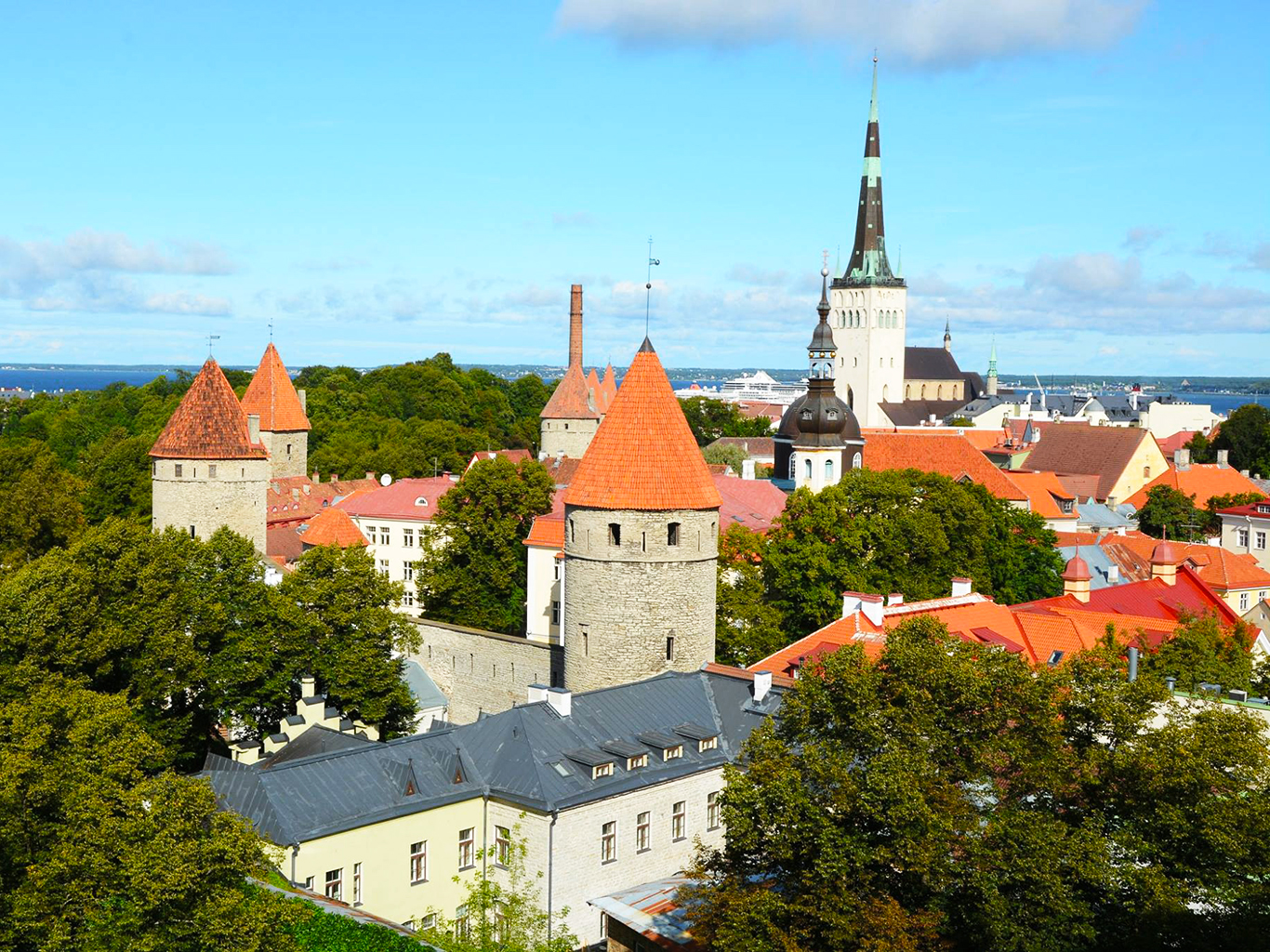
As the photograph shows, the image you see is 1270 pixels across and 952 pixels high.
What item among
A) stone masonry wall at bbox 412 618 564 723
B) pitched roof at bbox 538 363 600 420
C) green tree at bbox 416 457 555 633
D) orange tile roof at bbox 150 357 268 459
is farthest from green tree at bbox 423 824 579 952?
pitched roof at bbox 538 363 600 420

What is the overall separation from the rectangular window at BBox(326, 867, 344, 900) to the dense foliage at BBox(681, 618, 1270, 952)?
7.10 m

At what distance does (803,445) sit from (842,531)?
A: 53.9ft

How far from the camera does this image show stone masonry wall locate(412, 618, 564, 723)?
37625 millimetres

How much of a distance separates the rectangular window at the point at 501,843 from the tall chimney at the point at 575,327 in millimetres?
59474

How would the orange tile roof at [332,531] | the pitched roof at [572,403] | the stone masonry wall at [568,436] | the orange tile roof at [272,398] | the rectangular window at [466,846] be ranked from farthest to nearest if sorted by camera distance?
the pitched roof at [572,403] < the stone masonry wall at [568,436] < the orange tile roof at [272,398] < the orange tile roof at [332,531] < the rectangular window at [466,846]

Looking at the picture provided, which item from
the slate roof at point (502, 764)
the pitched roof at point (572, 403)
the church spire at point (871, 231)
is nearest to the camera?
the slate roof at point (502, 764)

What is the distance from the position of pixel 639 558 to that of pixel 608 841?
7180mm

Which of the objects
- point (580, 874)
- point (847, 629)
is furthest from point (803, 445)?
point (580, 874)

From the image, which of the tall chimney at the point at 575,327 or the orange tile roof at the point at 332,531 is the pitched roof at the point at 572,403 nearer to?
the tall chimney at the point at 575,327

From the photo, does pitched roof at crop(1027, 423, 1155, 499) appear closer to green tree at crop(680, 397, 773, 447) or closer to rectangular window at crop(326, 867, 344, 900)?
green tree at crop(680, 397, 773, 447)

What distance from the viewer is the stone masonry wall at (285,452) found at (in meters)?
68.1

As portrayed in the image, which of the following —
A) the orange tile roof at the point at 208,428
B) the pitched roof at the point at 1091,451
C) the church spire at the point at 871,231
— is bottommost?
the pitched roof at the point at 1091,451

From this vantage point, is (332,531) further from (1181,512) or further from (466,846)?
(1181,512)

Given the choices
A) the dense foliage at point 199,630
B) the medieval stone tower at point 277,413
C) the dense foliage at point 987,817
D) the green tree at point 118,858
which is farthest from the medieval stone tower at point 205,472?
the dense foliage at point 987,817
